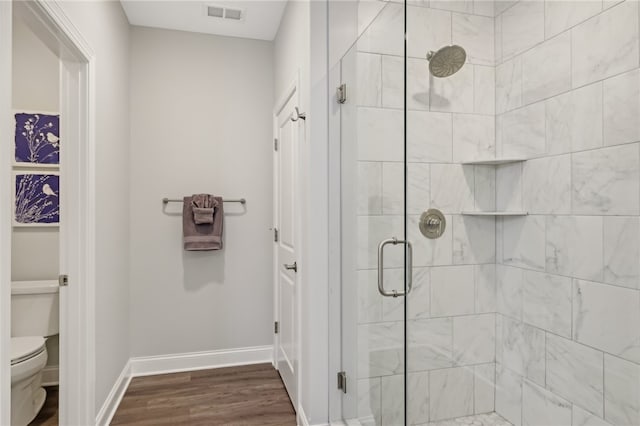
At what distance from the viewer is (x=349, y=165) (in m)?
1.74

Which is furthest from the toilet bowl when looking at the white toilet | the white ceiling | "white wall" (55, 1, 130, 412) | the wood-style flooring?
the white ceiling

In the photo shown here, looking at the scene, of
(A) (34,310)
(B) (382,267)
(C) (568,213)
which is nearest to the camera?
(B) (382,267)

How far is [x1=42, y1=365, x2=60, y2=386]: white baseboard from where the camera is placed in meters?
2.51

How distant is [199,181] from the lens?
9.39ft

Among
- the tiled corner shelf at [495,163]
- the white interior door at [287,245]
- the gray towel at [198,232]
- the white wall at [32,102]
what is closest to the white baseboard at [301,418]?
the white interior door at [287,245]

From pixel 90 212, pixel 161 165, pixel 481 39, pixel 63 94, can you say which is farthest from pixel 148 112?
pixel 481 39

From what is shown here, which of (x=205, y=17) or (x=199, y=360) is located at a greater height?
(x=205, y=17)

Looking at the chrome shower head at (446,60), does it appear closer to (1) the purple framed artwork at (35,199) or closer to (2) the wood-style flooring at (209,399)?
(2) the wood-style flooring at (209,399)

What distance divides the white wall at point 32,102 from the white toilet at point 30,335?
0.12 meters

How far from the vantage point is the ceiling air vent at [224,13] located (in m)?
2.49

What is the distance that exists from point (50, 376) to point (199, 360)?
3.14 ft

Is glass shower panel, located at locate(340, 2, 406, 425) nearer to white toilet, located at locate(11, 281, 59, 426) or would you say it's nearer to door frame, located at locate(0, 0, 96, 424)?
door frame, located at locate(0, 0, 96, 424)

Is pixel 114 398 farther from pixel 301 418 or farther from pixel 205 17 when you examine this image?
pixel 205 17

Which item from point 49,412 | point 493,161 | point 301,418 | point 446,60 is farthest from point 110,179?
point 493,161
